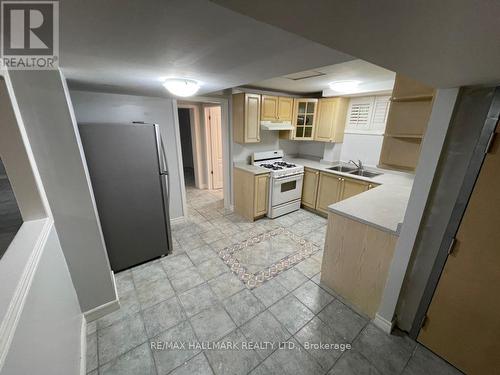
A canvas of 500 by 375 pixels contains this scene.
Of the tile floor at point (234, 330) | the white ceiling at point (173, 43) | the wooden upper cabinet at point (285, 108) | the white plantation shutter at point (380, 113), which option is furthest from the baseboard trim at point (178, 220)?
the white plantation shutter at point (380, 113)

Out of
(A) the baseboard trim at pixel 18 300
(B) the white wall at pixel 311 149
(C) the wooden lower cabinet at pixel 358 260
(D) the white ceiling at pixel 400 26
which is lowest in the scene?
(C) the wooden lower cabinet at pixel 358 260

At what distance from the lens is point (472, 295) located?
1306 millimetres

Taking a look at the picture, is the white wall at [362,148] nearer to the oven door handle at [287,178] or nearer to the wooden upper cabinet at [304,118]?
the wooden upper cabinet at [304,118]

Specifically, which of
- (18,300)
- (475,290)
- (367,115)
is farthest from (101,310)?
(367,115)

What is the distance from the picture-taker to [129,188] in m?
2.19

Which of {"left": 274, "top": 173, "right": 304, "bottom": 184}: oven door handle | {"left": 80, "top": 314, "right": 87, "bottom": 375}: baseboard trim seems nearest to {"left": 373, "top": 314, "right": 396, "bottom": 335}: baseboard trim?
{"left": 274, "top": 173, "right": 304, "bottom": 184}: oven door handle

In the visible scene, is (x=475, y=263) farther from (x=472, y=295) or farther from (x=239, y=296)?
(x=239, y=296)

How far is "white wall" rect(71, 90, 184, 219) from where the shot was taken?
7.92 ft

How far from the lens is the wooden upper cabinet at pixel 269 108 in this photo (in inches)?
133

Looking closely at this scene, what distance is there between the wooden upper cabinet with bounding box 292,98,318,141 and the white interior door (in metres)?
1.67

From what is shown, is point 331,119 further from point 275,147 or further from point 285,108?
point 275,147

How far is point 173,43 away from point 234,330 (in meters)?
2.06

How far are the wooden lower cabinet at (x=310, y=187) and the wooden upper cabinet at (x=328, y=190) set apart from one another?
0.08 meters

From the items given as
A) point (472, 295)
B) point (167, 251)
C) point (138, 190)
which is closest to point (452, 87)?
point (472, 295)
